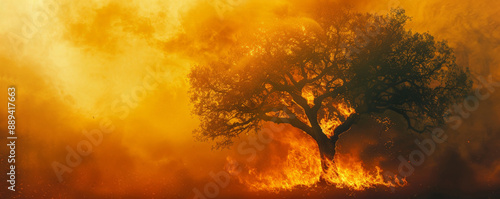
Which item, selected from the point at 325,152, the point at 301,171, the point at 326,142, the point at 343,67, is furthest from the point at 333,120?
the point at 343,67

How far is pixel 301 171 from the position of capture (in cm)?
2556

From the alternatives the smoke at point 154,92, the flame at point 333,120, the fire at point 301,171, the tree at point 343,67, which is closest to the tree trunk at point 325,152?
the fire at point 301,171

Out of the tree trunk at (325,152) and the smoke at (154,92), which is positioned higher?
the smoke at (154,92)

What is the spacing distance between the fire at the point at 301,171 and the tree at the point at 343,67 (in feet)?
12.0

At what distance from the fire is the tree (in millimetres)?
3657

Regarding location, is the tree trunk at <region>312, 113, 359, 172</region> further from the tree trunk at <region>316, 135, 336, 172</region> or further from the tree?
the tree

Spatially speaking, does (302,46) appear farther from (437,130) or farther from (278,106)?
(437,130)

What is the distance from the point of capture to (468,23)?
95.9 feet

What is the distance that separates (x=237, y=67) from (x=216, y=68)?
1346 mm

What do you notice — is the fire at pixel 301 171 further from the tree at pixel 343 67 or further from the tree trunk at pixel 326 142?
the tree at pixel 343 67

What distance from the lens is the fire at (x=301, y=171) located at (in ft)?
77.0

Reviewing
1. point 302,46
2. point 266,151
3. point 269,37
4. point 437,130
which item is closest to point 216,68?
point 269,37

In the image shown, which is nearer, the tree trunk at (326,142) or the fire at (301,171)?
the fire at (301,171)

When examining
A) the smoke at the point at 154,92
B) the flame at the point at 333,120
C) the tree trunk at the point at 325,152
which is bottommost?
the tree trunk at the point at 325,152
